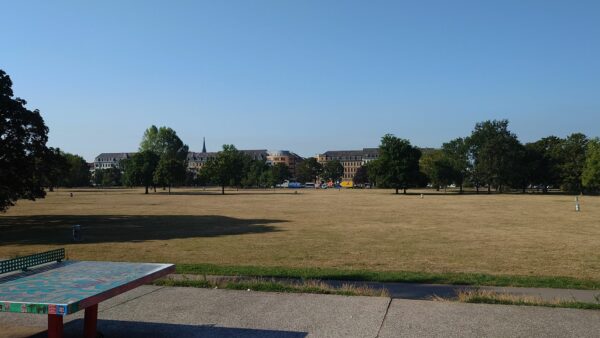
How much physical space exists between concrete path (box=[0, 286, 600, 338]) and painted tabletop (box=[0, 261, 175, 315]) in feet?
2.27

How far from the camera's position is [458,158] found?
121875mm

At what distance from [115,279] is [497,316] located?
203 inches

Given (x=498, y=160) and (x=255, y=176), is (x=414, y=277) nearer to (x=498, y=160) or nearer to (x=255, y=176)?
(x=498, y=160)

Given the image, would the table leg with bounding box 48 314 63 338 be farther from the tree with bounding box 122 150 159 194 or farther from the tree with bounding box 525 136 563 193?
the tree with bounding box 525 136 563 193

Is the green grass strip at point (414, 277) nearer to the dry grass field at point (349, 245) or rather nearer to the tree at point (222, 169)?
the dry grass field at point (349, 245)

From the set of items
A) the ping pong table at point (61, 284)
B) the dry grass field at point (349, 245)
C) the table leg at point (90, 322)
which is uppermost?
the ping pong table at point (61, 284)

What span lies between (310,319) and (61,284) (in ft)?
10.5

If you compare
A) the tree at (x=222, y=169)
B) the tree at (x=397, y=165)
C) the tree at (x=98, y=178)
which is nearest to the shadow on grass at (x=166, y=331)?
the tree at (x=397, y=165)

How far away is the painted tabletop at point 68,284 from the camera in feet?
15.1

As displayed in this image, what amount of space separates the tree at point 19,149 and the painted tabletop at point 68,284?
848 inches

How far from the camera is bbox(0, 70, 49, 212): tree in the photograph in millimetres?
25266

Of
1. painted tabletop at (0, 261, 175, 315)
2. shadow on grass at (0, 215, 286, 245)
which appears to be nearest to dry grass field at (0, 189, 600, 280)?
shadow on grass at (0, 215, 286, 245)

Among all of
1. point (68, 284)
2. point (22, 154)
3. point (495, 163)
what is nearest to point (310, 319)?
point (68, 284)

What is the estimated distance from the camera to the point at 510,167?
106m
